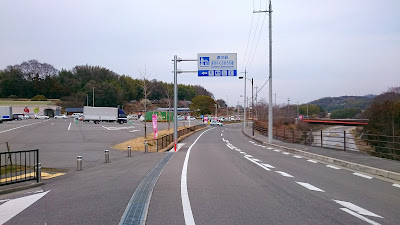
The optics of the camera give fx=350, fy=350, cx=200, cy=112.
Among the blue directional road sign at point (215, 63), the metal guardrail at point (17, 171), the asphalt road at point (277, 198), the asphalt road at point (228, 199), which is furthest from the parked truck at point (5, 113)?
the asphalt road at point (277, 198)

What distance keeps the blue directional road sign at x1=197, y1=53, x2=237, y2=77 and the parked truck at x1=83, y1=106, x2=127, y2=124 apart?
53.1 meters

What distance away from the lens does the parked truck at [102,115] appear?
76.1m

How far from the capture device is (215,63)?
27.3 meters

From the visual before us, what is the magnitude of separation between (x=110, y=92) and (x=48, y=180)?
11377 cm

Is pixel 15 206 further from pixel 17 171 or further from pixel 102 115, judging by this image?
pixel 102 115

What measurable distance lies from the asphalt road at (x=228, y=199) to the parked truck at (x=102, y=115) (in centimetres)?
6631

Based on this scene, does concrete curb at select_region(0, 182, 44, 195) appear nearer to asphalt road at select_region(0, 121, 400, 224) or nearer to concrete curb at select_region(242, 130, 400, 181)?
asphalt road at select_region(0, 121, 400, 224)

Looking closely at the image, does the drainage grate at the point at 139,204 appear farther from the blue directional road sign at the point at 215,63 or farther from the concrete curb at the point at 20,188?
the blue directional road sign at the point at 215,63

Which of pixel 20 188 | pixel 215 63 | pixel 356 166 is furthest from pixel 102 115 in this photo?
pixel 356 166

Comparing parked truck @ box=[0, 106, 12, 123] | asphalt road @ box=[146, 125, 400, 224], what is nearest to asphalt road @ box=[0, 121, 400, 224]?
asphalt road @ box=[146, 125, 400, 224]

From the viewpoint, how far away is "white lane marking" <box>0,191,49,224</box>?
684 centimetres

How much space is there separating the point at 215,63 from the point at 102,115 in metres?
55.3

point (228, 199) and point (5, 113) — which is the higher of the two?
point (5, 113)

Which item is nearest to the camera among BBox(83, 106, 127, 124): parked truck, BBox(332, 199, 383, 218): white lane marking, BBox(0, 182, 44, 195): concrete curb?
BBox(332, 199, 383, 218): white lane marking
